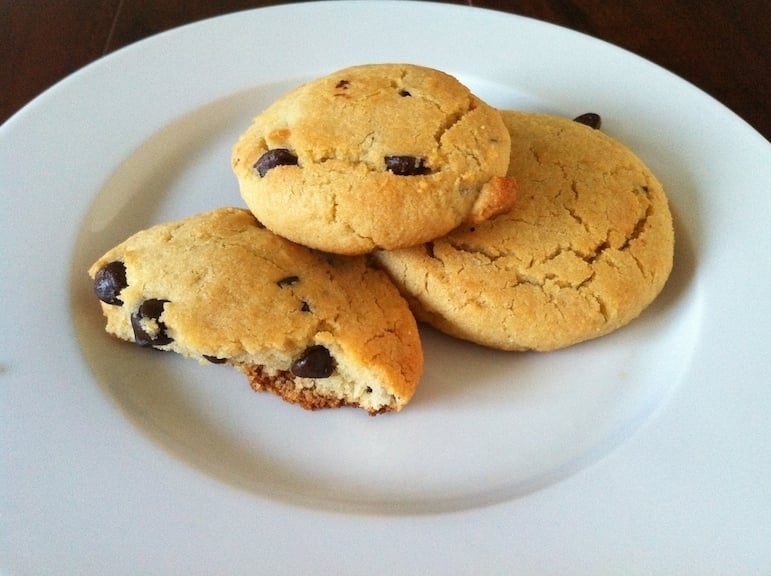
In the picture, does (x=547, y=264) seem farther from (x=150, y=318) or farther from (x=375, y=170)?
(x=150, y=318)

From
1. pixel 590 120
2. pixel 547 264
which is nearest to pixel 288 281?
pixel 547 264

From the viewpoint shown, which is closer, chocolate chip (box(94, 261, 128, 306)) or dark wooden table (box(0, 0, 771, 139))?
chocolate chip (box(94, 261, 128, 306))

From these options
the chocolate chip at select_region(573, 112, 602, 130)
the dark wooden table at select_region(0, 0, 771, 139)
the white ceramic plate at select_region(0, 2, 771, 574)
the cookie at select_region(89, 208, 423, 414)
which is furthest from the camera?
the dark wooden table at select_region(0, 0, 771, 139)

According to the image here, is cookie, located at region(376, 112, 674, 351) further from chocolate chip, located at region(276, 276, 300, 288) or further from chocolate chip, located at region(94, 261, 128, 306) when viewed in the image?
chocolate chip, located at region(94, 261, 128, 306)

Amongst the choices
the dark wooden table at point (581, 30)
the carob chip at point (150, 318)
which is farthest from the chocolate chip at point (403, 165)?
the dark wooden table at point (581, 30)

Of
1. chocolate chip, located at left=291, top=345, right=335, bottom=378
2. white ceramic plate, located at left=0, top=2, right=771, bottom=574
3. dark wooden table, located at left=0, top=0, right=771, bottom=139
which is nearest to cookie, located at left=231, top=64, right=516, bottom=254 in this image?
chocolate chip, located at left=291, top=345, right=335, bottom=378

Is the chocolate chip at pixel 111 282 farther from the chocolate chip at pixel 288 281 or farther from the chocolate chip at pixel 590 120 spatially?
the chocolate chip at pixel 590 120
